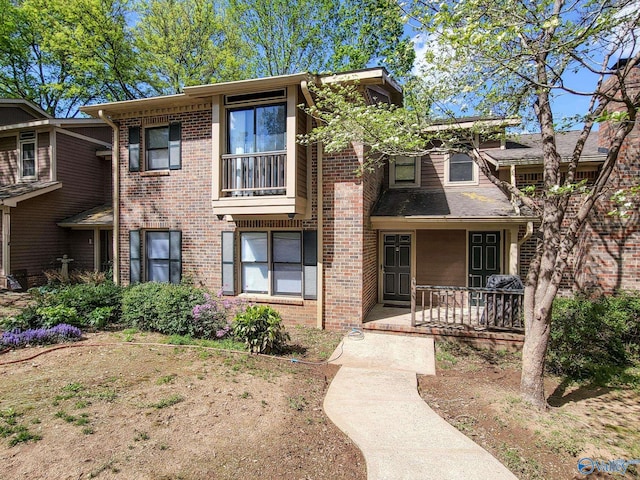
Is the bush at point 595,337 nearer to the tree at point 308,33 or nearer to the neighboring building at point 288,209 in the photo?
the neighboring building at point 288,209

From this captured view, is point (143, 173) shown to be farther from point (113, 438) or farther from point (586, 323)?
point (586, 323)

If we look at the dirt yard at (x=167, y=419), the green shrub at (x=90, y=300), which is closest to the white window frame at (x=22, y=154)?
the green shrub at (x=90, y=300)

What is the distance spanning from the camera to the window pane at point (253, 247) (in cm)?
866

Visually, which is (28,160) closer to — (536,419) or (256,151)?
(256,151)

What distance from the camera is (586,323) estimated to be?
6137 mm

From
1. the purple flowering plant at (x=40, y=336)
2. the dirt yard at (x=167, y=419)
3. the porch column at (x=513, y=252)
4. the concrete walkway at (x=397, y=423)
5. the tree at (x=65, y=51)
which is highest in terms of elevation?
the tree at (x=65, y=51)

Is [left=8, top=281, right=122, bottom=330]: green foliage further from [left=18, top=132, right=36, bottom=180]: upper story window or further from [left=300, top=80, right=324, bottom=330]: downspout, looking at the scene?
[left=18, top=132, right=36, bottom=180]: upper story window

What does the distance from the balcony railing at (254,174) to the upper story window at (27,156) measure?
35.0 ft

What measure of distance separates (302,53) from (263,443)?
2070cm

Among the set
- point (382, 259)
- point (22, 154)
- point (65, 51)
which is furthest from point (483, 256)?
point (65, 51)

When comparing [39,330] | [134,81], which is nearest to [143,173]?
[39,330]

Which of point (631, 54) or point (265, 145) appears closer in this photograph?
point (631, 54)

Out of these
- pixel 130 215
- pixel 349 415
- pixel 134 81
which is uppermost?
pixel 134 81

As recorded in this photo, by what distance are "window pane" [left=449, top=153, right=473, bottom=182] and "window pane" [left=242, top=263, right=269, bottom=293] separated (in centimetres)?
635
